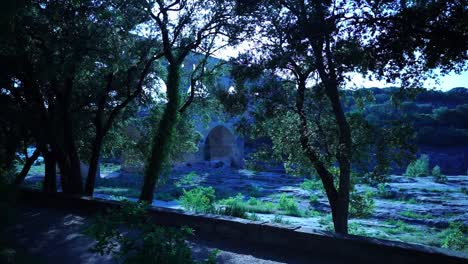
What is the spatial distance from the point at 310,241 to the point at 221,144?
106 ft

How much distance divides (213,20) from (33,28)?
353 centimetres

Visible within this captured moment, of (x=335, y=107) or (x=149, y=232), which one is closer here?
(x=149, y=232)

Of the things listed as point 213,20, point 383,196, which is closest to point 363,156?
point 213,20

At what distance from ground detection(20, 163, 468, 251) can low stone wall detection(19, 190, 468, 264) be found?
8.29ft

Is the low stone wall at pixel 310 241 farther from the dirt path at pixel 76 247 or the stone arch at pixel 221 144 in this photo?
the stone arch at pixel 221 144

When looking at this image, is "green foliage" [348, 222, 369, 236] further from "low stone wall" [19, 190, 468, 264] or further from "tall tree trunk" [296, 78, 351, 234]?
"low stone wall" [19, 190, 468, 264]

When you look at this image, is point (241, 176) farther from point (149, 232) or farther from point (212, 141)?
point (149, 232)

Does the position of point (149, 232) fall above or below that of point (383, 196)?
above

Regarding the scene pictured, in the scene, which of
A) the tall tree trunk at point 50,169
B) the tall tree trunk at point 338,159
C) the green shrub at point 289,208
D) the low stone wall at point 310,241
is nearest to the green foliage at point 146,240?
the low stone wall at point 310,241

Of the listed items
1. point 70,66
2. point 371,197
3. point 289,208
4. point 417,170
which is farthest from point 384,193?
point 70,66

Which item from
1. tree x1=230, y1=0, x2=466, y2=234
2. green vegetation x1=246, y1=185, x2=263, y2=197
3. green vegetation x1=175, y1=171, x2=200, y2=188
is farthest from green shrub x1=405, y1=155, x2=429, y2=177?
tree x1=230, y1=0, x2=466, y2=234

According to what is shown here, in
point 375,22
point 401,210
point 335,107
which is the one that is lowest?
point 401,210

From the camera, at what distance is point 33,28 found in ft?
22.4

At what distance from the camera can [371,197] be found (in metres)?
14.7
